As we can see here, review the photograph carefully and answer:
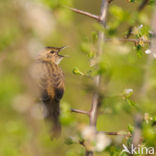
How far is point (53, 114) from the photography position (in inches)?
177

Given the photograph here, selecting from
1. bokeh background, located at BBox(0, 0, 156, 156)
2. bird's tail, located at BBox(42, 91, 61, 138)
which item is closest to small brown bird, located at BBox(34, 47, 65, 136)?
bird's tail, located at BBox(42, 91, 61, 138)

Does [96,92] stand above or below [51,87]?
above

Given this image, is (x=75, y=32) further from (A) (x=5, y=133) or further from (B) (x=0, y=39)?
(A) (x=5, y=133)

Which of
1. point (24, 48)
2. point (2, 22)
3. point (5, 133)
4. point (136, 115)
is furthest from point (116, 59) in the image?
point (2, 22)

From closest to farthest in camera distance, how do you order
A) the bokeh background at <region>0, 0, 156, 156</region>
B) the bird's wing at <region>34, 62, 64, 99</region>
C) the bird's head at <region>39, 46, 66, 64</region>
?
the bokeh background at <region>0, 0, 156, 156</region> → the bird's wing at <region>34, 62, 64, 99</region> → the bird's head at <region>39, 46, 66, 64</region>

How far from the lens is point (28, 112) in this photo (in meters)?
2.62

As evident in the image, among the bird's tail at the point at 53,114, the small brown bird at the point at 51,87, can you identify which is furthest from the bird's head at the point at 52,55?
the bird's tail at the point at 53,114

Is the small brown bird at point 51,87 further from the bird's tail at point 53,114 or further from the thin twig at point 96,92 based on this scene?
the thin twig at point 96,92

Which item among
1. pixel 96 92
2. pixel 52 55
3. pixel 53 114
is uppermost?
pixel 96 92

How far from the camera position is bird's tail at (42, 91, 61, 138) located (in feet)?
13.3

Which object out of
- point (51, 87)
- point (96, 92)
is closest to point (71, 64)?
point (96, 92)

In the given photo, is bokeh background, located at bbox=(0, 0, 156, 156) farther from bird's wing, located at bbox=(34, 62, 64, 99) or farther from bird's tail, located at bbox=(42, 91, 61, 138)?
bird's wing, located at bbox=(34, 62, 64, 99)

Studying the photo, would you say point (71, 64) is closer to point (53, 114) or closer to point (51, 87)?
point (53, 114)

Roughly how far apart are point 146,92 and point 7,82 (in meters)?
0.79
